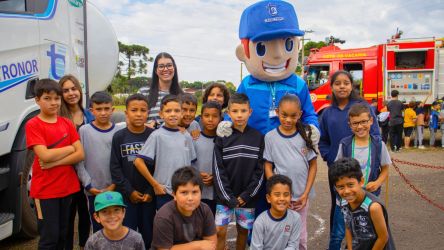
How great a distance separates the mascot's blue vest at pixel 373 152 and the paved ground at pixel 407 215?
3.85 feet

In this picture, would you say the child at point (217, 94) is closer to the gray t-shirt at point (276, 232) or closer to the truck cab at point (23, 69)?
the gray t-shirt at point (276, 232)

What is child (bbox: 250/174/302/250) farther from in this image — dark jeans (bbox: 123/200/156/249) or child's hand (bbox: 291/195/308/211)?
dark jeans (bbox: 123/200/156/249)

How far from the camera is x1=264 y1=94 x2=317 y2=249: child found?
3092mm

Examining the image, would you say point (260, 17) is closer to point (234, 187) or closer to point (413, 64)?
point (234, 187)

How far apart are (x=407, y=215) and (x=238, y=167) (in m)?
3.03

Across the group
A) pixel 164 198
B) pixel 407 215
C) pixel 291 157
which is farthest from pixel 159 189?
Result: pixel 407 215

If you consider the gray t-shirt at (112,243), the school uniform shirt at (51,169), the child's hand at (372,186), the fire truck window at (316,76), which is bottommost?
the gray t-shirt at (112,243)

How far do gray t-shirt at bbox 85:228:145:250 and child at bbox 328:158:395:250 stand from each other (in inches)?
56.1

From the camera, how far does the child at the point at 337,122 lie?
11.1 feet

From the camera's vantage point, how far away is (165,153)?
304 centimetres

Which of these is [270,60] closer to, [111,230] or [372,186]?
[372,186]

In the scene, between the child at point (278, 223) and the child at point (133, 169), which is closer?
the child at point (278, 223)

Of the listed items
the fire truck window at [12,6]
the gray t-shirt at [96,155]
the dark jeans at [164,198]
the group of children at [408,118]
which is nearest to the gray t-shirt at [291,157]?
the dark jeans at [164,198]

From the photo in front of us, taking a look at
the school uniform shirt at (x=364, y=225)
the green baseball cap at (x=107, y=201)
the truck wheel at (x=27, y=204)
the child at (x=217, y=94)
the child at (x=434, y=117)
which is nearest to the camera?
the green baseball cap at (x=107, y=201)
